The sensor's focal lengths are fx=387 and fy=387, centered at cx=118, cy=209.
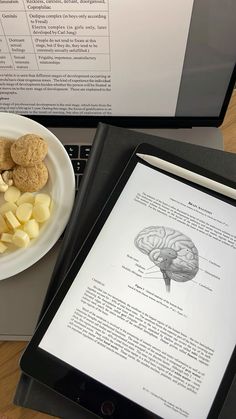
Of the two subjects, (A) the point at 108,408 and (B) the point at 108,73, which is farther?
(B) the point at 108,73

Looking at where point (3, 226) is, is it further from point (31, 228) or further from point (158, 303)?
point (158, 303)

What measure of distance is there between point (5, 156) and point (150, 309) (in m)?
0.25

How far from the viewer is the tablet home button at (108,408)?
0.36m

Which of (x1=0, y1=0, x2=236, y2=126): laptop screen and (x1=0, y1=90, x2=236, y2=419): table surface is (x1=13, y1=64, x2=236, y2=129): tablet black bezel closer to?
(x1=0, y1=0, x2=236, y2=126): laptop screen

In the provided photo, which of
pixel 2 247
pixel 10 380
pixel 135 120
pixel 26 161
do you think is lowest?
pixel 10 380

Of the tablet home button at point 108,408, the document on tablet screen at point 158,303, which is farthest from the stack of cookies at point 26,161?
the tablet home button at point 108,408

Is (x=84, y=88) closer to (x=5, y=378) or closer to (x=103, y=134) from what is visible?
(x=103, y=134)

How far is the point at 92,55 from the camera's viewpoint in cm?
43

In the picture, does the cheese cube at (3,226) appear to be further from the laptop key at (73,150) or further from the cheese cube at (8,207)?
the laptop key at (73,150)

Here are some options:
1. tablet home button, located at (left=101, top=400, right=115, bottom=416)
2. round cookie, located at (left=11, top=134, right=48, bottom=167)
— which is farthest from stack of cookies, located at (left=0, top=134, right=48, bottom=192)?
tablet home button, located at (left=101, top=400, right=115, bottom=416)

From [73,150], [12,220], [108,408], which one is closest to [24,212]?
[12,220]

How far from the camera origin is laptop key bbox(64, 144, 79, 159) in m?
0.52

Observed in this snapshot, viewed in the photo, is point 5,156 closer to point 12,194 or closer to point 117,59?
point 12,194

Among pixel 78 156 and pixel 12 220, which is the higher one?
pixel 78 156
